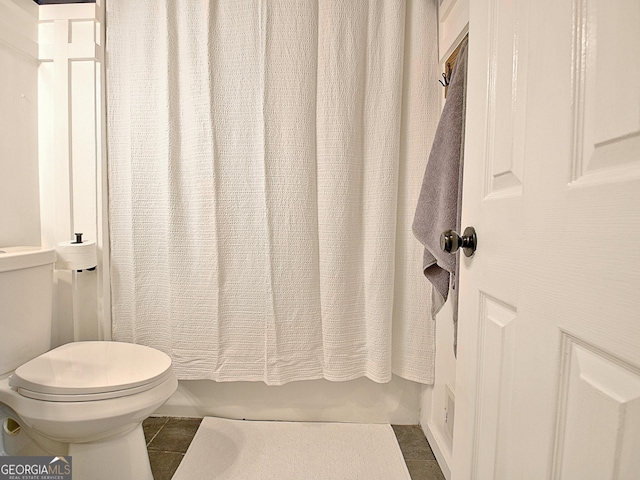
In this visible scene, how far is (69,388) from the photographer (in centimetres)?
98

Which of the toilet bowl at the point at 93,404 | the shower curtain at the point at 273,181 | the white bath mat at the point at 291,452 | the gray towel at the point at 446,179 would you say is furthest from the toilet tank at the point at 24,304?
the gray towel at the point at 446,179

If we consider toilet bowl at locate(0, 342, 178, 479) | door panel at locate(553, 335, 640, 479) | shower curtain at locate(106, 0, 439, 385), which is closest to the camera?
door panel at locate(553, 335, 640, 479)

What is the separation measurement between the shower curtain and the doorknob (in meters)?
0.70

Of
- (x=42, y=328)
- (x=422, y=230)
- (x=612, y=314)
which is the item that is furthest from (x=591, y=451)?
(x=42, y=328)

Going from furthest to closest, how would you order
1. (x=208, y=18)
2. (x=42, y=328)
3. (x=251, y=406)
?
(x=251, y=406), (x=208, y=18), (x=42, y=328)

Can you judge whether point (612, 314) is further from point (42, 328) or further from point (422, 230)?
point (42, 328)

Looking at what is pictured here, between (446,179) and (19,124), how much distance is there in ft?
5.49

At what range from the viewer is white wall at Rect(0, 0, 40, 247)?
4.52 ft

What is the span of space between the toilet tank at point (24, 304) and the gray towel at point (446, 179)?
1338mm

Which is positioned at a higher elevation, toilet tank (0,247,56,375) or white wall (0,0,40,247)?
white wall (0,0,40,247)

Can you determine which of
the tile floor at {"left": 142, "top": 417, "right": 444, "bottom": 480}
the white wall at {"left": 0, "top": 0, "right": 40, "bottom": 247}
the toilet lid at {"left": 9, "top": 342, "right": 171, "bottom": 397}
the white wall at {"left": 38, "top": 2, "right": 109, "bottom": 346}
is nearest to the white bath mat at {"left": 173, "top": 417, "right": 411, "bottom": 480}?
the tile floor at {"left": 142, "top": 417, "right": 444, "bottom": 480}

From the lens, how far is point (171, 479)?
126 cm

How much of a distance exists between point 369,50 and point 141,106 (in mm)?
978

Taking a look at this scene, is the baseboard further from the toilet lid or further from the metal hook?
the metal hook
